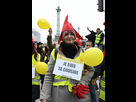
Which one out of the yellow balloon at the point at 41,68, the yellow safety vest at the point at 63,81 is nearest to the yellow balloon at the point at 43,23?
the yellow balloon at the point at 41,68

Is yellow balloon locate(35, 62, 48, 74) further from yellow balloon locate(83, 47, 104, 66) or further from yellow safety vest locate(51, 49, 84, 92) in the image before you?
yellow balloon locate(83, 47, 104, 66)

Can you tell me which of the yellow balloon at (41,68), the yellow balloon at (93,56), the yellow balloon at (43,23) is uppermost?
the yellow balloon at (43,23)

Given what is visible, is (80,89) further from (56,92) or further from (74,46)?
(74,46)

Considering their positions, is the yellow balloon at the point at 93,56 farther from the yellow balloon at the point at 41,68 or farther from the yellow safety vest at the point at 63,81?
the yellow balloon at the point at 41,68

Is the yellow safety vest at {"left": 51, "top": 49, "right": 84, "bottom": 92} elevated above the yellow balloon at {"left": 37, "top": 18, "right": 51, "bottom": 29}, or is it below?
below

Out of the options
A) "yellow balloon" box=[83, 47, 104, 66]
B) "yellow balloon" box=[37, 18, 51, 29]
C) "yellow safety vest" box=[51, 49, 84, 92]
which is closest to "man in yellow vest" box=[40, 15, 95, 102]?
"yellow safety vest" box=[51, 49, 84, 92]

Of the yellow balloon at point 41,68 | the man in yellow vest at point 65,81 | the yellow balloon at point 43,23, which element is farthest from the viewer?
the yellow balloon at point 41,68

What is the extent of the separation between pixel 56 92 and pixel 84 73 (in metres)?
0.51

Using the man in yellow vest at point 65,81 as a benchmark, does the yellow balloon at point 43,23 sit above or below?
above

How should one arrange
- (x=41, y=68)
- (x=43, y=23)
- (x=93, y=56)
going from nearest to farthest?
1. (x=93, y=56)
2. (x=43, y=23)
3. (x=41, y=68)

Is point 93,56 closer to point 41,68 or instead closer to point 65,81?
point 65,81

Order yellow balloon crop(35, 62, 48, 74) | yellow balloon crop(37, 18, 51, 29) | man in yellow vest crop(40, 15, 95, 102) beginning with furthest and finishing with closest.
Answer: yellow balloon crop(35, 62, 48, 74) → yellow balloon crop(37, 18, 51, 29) → man in yellow vest crop(40, 15, 95, 102)

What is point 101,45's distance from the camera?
856 cm

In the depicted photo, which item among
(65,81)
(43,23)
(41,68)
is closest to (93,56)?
(65,81)
